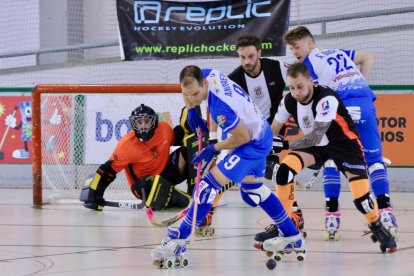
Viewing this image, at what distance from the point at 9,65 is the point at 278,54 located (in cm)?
445

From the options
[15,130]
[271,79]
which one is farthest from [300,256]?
[15,130]

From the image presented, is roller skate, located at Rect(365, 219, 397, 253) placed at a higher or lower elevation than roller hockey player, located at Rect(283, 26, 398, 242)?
lower

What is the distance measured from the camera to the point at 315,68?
6957mm

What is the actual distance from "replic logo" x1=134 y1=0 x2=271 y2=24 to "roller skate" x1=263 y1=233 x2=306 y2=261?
590 centimetres

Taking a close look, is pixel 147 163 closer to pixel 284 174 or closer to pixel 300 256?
pixel 284 174

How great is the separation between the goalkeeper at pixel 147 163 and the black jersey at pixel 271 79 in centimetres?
184

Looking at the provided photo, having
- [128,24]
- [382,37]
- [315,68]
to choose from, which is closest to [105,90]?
[128,24]

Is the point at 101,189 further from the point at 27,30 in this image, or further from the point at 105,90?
the point at 27,30

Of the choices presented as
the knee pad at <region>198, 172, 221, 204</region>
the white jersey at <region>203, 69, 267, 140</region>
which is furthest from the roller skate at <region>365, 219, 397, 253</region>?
the knee pad at <region>198, 172, 221, 204</region>

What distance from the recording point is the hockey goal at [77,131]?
10.0 metres

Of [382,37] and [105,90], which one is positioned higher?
[382,37]

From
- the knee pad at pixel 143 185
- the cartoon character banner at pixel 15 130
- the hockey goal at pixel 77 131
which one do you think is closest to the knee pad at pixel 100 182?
the knee pad at pixel 143 185

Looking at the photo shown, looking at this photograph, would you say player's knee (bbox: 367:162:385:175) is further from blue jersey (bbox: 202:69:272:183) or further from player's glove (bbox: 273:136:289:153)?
blue jersey (bbox: 202:69:272:183)

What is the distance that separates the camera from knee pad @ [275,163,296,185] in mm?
6328
